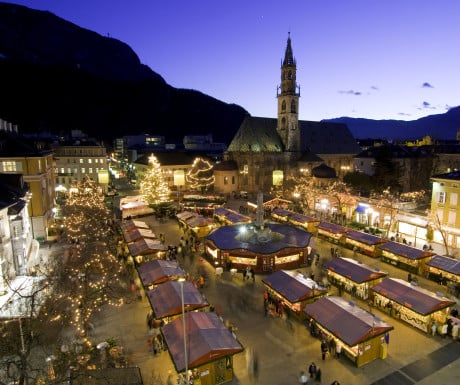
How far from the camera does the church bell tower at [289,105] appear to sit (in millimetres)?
70562

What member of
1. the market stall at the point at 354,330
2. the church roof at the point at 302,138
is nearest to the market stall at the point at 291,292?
the market stall at the point at 354,330

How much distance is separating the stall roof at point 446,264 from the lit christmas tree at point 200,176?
48.9 meters

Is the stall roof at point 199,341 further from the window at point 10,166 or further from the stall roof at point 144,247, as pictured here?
the window at point 10,166

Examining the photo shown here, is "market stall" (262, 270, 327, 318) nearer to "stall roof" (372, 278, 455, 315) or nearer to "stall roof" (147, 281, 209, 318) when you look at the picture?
"stall roof" (372, 278, 455, 315)

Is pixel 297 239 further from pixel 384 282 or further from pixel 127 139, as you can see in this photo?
pixel 127 139

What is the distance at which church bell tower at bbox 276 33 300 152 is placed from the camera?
70.6 m

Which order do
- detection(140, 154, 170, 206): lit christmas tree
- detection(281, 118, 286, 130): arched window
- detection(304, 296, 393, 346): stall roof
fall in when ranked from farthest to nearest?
detection(281, 118, 286, 130): arched window
detection(140, 154, 170, 206): lit christmas tree
detection(304, 296, 393, 346): stall roof

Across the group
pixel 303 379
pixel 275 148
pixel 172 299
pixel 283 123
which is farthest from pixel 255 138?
pixel 303 379

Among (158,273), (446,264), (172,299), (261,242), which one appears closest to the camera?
(172,299)

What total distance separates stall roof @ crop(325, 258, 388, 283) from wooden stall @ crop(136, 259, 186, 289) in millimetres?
12390

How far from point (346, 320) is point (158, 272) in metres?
13.7

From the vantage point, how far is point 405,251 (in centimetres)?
2942

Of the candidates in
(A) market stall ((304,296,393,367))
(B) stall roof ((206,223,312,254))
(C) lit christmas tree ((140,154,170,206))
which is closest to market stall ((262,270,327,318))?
(A) market stall ((304,296,393,367))

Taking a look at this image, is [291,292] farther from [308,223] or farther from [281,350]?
[308,223]
